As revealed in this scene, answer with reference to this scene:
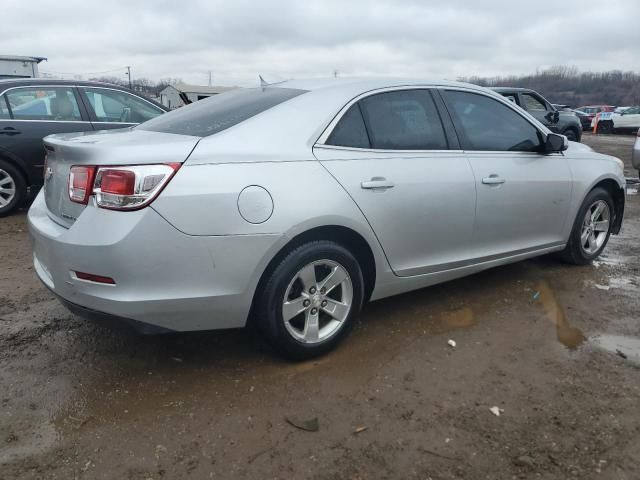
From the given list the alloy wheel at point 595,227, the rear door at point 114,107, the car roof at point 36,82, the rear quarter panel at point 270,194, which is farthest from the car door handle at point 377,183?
the car roof at point 36,82

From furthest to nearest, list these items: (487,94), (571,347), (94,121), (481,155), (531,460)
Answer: (94,121), (487,94), (481,155), (571,347), (531,460)

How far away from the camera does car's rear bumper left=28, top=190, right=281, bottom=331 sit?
2.45 m

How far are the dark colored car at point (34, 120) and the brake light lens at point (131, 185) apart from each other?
4.59m

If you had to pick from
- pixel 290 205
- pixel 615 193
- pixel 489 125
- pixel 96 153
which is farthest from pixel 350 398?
pixel 615 193

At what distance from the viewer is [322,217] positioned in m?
2.84

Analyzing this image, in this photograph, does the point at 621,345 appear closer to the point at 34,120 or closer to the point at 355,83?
the point at 355,83

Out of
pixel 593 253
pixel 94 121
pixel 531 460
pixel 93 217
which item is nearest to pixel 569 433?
pixel 531 460

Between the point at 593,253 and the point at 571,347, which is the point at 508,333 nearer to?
the point at 571,347

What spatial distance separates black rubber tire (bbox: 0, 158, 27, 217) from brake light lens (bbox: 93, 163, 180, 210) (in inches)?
182

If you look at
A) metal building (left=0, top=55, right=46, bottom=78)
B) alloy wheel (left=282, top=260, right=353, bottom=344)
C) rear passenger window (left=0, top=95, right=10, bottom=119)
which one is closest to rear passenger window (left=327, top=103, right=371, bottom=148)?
alloy wheel (left=282, top=260, right=353, bottom=344)

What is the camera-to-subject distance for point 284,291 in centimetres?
282

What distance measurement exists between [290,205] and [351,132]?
0.69 meters

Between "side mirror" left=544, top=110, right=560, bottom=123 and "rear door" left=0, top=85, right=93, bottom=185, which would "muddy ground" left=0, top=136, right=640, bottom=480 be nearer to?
"rear door" left=0, top=85, right=93, bottom=185

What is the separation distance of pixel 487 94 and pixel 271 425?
281cm
